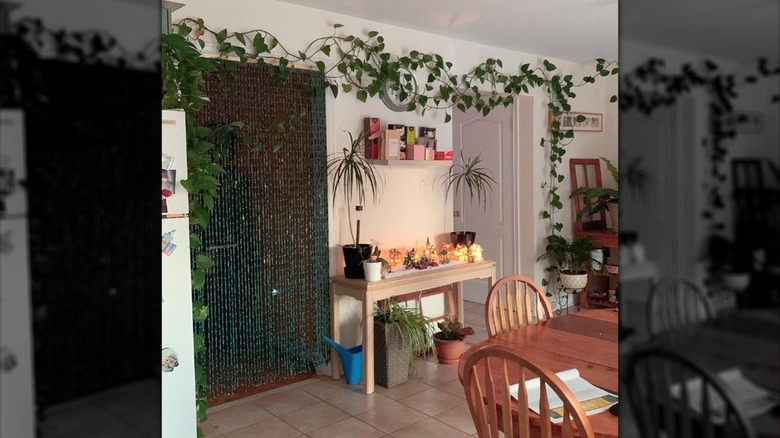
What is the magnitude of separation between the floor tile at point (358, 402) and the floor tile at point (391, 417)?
6 cm

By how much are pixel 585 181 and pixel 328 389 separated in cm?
359

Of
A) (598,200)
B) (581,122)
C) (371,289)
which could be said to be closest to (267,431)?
(371,289)

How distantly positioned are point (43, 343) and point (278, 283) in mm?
3682

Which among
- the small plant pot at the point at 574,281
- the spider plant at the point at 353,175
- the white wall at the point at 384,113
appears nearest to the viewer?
the white wall at the point at 384,113

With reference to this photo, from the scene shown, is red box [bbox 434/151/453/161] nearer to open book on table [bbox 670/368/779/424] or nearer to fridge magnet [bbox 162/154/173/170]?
fridge magnet [bbox 162/154/173/170]

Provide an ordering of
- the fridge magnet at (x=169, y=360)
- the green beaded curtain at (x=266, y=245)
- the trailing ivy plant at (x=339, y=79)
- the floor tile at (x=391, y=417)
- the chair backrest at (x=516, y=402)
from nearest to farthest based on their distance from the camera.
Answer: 1. the chair backrest at (x=516, y=402)
2. the fridge magnet at (x=169, y=360)
3. the trailing ivy plant at (x=339, y=79)
4. the floor tile at (x=391, y=417)
5. the green beaded curtain at (x=266, y=245)

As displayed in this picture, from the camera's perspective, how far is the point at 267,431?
10.8 ft

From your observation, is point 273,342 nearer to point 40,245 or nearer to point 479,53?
point 479,53

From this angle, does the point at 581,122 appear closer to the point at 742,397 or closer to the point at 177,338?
the point at 177,338

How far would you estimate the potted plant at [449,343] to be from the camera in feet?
14.2

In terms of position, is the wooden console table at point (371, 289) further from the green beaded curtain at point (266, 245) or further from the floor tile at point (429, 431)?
the floor tile at point (429, 431)

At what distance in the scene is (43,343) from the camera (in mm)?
230

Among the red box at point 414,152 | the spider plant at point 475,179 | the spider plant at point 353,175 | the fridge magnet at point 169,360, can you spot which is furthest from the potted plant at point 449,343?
the fridge magnet at point 169,360

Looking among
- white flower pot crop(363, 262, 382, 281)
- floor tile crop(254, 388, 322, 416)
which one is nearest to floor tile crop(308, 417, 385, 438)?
floor tile crop(254, 388, 322, 416)
